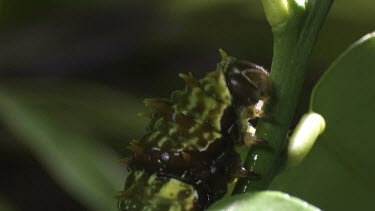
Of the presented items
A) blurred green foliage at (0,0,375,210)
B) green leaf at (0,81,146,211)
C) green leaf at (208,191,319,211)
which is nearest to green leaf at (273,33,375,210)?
green leaf at (208,191,319,211)

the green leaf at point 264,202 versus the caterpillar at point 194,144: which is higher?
the caterpillar at point 194,144

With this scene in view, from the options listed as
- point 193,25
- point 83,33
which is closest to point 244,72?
point 193,25

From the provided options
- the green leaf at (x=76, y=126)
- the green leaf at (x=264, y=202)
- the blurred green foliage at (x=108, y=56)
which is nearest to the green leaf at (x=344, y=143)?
the green leaf at (x=264, y=202)

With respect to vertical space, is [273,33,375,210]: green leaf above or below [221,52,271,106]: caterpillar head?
below

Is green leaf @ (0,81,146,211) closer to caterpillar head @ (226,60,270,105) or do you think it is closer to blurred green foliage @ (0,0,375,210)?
blurred green foliage @ (0,0,375,210)

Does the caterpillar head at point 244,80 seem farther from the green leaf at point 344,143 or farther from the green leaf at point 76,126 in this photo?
the green leaf at point 76,126

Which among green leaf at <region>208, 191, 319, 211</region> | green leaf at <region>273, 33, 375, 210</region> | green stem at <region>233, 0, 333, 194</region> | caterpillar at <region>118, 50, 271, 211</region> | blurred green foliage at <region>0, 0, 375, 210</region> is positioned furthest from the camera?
blurred green foliage at <region>0, 0, 375, 210</region>

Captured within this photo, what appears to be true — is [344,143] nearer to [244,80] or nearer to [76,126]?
[244,80]

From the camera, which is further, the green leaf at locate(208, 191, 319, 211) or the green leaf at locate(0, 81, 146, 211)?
the green leaf at locate(0, 81, 146, 211)
